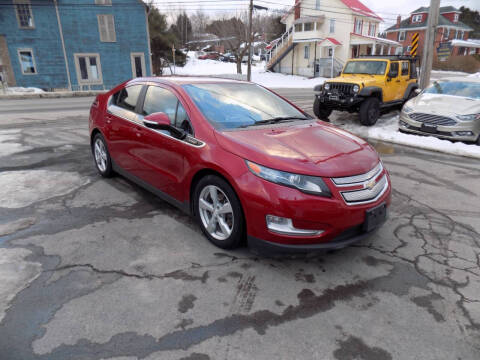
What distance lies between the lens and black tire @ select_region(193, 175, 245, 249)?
3131 mm

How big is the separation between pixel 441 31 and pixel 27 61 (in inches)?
2338

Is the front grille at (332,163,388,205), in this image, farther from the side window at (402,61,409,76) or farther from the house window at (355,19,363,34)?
the house window at (355,19,363,34)

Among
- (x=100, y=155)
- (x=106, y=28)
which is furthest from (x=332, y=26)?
(x=100, y=155)

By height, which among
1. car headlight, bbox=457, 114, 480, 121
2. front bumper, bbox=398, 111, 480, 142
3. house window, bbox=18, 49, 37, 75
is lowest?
front bumper, bbox=398, 111, 480, 142

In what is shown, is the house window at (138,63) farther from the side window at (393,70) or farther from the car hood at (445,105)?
the car hood at (445,105)

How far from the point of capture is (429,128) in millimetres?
8250

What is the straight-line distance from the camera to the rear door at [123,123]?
4.53m

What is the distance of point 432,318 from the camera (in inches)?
102

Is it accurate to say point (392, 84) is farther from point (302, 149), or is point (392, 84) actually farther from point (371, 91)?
point (302, 149)

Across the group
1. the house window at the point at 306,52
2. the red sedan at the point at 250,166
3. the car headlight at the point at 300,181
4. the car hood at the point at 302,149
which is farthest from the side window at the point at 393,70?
the house window at the point at 306,52

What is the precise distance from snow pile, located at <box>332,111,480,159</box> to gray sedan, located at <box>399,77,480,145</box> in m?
0.21

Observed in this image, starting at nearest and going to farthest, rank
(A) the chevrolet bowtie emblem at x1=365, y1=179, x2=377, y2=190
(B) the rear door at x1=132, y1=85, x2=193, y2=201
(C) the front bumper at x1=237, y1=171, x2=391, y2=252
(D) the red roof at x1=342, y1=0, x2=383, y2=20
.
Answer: (C) the front bumper at x1=237, y1=171, x2=391, y2=252 < (A) the chevrolet bowtie emblem at x1=365, y1=179, x2=377, y2=190 < (B) the rear door at x1=132, y1=85, x2=193, y2=201 < (D) the red roof at x1=342, y1=0, x2=383, y2=20

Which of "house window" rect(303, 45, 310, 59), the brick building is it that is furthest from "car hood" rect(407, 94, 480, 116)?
the brick building

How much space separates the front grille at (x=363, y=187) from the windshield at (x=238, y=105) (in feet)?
4.05
